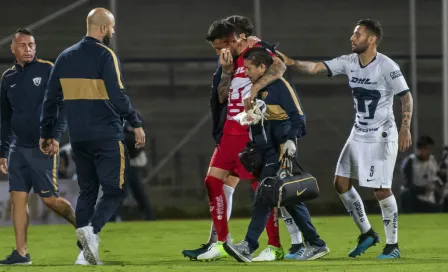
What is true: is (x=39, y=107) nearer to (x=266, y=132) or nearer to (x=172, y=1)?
(x=266, y=132)

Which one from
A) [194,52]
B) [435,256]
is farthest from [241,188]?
A: [435,256]

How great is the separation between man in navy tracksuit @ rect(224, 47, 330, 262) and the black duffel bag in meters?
0.09

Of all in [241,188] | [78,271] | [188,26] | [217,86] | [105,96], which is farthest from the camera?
[188,26]

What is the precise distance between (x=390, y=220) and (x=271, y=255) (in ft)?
3.37

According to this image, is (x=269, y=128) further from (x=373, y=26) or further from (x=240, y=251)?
(x=373, y=26)

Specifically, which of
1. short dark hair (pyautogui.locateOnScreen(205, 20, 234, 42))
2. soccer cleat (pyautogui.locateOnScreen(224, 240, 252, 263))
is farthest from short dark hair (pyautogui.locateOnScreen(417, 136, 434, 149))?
soccer cleat (pyautogui.locateOnScreen(224, 240, 252, 263))

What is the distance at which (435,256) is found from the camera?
994cm

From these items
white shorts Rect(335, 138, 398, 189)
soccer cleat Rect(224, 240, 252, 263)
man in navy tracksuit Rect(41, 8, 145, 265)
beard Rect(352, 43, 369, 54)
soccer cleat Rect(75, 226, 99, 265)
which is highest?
beard Rect(352, 43, 369, 54)

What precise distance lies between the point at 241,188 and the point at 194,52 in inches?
93.9

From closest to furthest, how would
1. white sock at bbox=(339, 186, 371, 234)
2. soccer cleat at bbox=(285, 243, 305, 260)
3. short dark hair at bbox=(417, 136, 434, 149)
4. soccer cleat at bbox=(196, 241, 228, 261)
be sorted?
1. soccer cleat at bbox=(196, 241, 228, 261)
2. soccer cleat at bbox=(285, 243, 305, 260)
3. white sock at bbox=(339, 186, 371, 234)
4. short dark hair at bbox=(417, 136, 434, 149)

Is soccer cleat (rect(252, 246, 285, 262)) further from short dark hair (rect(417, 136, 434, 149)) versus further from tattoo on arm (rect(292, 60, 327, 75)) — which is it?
short dark hair (rect(417, 136, 434, 149))

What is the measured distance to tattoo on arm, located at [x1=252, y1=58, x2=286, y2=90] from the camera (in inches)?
360

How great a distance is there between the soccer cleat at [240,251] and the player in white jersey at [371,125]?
116cm

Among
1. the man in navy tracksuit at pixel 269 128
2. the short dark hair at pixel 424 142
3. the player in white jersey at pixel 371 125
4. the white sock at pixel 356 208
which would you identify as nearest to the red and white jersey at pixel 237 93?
the man in navy tracksuit at pixel 269 128
